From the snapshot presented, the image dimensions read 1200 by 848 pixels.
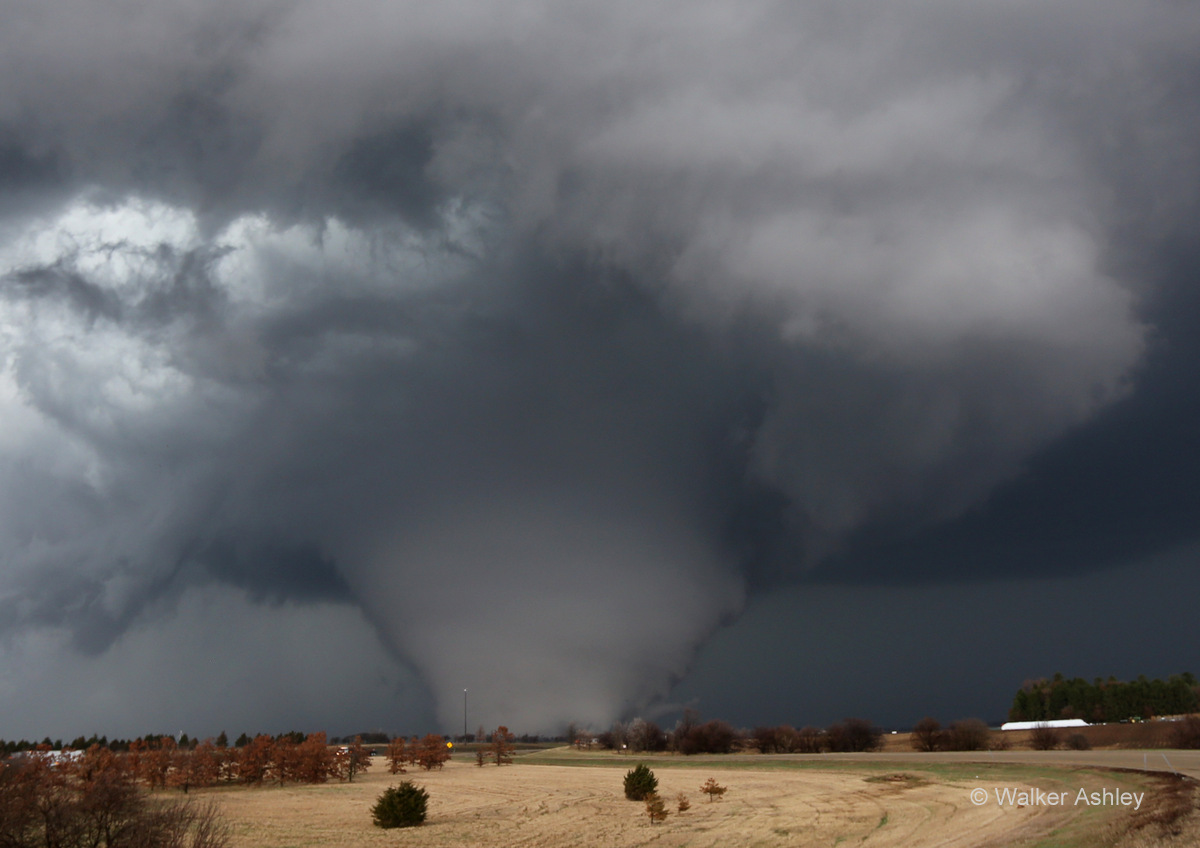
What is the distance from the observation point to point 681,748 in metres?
143

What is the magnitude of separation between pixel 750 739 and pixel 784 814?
122732mm

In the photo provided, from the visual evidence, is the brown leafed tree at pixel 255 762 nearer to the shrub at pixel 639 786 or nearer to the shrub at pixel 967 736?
the shrub at pixel 639 786

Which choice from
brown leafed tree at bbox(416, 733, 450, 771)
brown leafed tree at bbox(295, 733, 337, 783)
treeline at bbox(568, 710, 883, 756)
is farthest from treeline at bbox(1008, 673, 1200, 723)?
brown leafed tree at bbox(295, 733, 337, 783)

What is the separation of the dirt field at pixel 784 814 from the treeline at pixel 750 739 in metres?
59.6

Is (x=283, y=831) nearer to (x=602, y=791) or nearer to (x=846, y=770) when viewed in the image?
(x=602, y=791)

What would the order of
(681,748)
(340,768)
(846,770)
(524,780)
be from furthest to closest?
(681,748) → (340,768) → (524,780) → (846,770)

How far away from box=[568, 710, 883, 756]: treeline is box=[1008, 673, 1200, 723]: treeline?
64.8 m

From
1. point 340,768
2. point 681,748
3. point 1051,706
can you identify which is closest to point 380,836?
point 340,768

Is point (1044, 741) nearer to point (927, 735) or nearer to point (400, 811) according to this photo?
point (927, 735)

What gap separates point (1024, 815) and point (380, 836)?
30.7m

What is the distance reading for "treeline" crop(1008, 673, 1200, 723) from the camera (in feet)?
527

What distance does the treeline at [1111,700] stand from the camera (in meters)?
160

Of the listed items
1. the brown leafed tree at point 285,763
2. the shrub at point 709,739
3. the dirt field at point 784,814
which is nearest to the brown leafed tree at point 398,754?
the brown leafed tree at point 285,763

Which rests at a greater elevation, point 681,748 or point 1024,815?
point 1024,815
